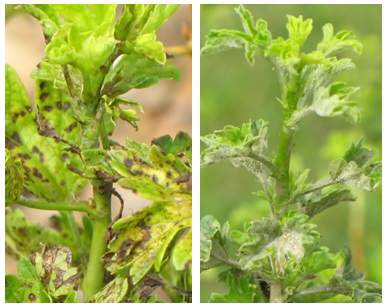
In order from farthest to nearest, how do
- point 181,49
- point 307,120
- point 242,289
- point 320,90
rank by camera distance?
point 307,120 → point 181,49 → point 242,289 → point 320,90

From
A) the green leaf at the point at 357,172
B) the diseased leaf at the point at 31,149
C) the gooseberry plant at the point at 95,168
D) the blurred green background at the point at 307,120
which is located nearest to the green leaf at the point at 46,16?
the gooseberry plant at the point at 95,168

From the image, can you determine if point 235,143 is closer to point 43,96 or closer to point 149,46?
point 149,46

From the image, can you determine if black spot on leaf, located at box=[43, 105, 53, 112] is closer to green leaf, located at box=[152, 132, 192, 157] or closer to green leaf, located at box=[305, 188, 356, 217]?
green leaf, located at box=[152, 132, 192, 157]

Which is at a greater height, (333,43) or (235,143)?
(333,43)

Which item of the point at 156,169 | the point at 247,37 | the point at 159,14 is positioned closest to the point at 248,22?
the point at 247,37

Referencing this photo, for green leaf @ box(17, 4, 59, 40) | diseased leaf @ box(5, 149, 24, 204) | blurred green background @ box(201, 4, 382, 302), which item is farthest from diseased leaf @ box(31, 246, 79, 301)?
blurred green background @ box(201, 4, 382, 302)

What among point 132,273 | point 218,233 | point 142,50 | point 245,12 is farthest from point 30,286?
point 245,12
